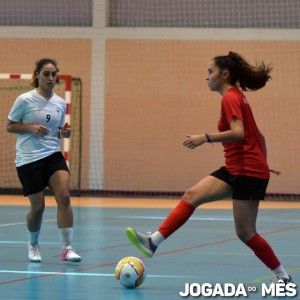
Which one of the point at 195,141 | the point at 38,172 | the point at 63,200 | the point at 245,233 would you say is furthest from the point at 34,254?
the point at 195,141

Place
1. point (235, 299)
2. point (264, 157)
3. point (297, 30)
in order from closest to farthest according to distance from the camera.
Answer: point (235, 299), point (264, 157), point (297, 30)

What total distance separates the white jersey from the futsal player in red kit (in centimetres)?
228

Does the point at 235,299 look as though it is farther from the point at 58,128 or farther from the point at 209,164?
the point at 209,164

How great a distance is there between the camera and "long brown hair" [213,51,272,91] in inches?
299

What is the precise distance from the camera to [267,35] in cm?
2119

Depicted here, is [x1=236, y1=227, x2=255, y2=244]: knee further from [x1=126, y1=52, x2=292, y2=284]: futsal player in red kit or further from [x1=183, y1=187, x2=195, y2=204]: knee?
[x1=183, y1=187, x2=195, y2=204]: knee

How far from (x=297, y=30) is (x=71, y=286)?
14433 millimetres

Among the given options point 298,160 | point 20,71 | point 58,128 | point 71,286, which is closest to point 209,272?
point 71,286

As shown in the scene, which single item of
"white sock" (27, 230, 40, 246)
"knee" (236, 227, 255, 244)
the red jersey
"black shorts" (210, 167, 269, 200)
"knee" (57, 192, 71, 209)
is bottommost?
"white sock" (27, 230, 40, 246)

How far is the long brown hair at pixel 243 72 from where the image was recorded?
760cm

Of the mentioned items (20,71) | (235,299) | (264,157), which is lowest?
(235,299)

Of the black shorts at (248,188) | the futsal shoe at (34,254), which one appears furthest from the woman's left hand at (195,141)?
the futsal shoe at (34,254)

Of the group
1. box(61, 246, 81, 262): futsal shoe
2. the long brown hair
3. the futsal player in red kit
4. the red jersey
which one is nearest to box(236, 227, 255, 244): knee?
the futsal player in red kit

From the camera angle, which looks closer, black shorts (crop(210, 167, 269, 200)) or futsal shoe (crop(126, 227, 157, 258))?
black shorts (crop(210, 167, 269, 200))
